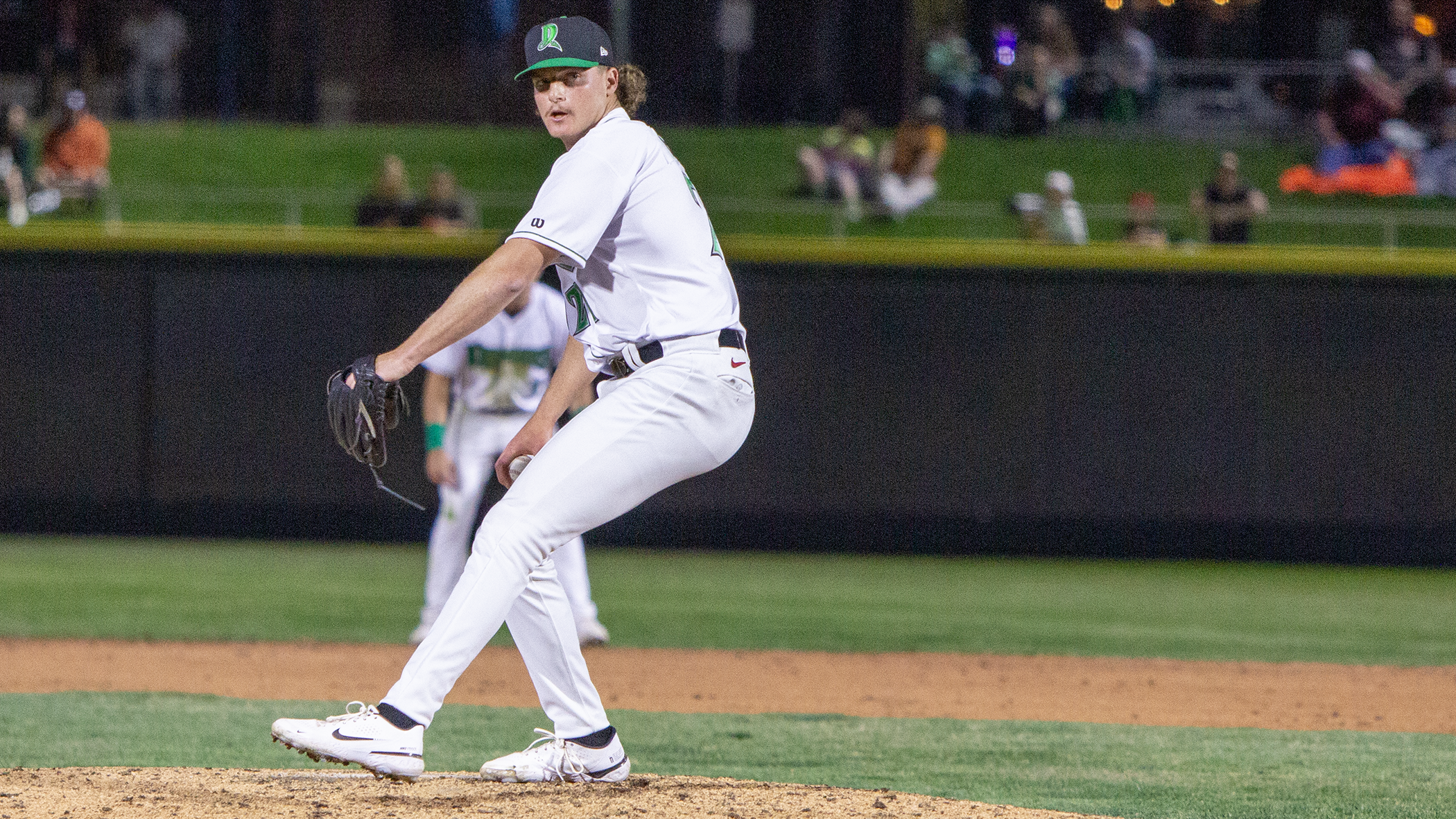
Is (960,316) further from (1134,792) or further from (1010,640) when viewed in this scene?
(1134,792)

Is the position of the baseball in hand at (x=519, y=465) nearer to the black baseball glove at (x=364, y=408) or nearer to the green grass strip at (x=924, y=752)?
the black baseball glove at (x=364, y=408)

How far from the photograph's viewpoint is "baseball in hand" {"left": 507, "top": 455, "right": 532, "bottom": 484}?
4.06 m

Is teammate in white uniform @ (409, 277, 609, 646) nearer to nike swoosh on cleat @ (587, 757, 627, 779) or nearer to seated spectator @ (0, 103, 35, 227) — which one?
nike swoosh on cleat @ (587, 757, 627, 779)

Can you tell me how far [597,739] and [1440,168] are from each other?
11.8 metres

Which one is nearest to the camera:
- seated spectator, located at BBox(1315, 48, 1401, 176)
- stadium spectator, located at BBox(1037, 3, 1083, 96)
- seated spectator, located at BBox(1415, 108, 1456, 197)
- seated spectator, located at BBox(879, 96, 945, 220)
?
seated spectator, located at BBox(1415, 108, 1456, 197)

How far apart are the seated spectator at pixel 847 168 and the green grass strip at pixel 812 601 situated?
4716 millimetres

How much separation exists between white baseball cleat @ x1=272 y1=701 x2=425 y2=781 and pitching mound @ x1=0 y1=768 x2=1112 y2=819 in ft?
0.37

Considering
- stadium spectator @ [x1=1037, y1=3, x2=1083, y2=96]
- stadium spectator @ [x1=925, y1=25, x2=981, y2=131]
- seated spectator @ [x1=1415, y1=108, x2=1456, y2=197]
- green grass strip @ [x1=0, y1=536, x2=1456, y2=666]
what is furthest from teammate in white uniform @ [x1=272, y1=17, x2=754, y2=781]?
stadium spectator @ [x1=925, y1=25, x2=981, y2=131]

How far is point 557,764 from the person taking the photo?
400 centimetres

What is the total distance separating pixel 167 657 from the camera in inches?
295

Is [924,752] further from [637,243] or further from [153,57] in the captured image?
[153,57]

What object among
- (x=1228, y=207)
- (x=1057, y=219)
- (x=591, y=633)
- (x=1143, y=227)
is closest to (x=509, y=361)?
(x=591, y=633)

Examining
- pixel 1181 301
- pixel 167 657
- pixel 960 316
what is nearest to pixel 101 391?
pixel 167 657

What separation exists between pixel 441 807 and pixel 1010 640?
16.9 ft
